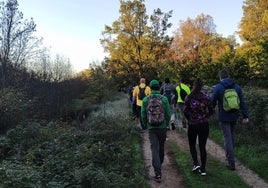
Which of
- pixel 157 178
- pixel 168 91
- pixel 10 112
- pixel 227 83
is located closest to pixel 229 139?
pixel 227 83

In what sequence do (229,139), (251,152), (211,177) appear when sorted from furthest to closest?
(251,152) < (229,139) < (211,177)

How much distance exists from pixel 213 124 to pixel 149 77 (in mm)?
24583

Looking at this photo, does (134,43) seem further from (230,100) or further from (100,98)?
(230,100)

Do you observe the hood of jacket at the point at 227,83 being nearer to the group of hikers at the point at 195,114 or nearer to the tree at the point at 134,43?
the group of hikers at the point at 195,114

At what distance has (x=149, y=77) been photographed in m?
39.1

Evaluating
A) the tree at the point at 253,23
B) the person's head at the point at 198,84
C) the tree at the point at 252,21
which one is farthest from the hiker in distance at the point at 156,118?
the tree at the point at 252,21

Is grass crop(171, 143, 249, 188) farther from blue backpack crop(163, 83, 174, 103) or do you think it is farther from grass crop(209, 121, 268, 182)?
blue backpack crop(163, 83, 174, 103)

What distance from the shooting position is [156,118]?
7.82 metres

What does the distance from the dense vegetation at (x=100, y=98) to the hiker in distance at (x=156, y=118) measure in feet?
1.78

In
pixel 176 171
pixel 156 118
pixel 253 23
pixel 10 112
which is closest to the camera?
pixel 156 118

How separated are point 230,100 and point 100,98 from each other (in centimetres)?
2103

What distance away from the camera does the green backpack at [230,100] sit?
858cm

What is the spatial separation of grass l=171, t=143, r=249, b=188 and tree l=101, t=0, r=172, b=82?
29.5m

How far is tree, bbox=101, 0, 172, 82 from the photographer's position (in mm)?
39125
